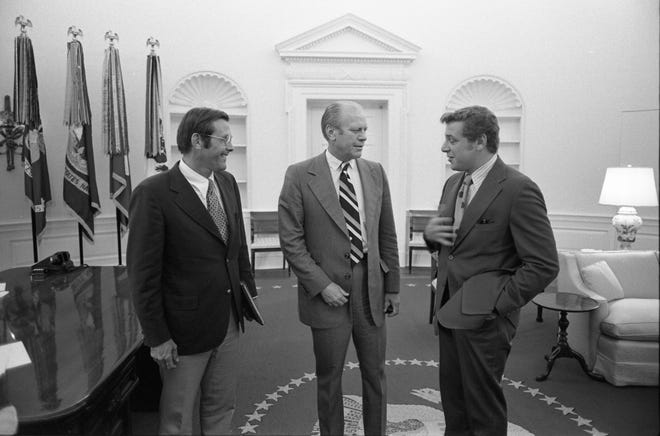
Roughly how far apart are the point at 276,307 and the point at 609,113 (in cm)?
454

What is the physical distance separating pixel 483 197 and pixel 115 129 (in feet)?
14.4

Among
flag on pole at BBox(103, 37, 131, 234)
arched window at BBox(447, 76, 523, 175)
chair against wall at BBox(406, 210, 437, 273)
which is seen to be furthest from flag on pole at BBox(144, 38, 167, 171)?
arched window at BBox(447, 76, 523, 175)

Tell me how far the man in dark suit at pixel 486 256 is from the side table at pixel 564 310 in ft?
4.59

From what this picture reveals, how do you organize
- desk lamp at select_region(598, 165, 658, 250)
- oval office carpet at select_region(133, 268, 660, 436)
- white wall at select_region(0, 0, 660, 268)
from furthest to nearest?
white wall at select_region(0, 0, 660, 268), desk lamp at select_region(598, 165, 658, 250), oval office carpet at select_region(133, 268, 660, 436)

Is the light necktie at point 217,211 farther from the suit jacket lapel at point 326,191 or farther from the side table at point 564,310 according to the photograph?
the side table at point 564,310

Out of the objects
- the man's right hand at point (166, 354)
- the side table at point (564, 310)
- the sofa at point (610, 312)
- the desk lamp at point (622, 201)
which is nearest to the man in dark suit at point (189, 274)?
the man's right hand at point (166, 354)

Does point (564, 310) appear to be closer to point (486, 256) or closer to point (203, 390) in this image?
point (486, 256)

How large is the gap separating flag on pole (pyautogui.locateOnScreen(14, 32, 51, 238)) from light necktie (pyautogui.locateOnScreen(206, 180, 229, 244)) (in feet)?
12.2

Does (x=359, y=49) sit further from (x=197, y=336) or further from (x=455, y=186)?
(x=197, y=336)

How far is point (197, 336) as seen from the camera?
1770 millimetres

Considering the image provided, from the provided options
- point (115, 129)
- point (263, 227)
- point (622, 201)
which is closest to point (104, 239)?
point (115, 129)

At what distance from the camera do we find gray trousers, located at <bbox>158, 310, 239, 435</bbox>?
5.76 ft

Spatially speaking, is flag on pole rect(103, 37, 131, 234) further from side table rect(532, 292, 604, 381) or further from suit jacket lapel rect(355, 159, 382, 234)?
side table rect(532, 292, 604, 381)

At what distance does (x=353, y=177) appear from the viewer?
216 centimetres
